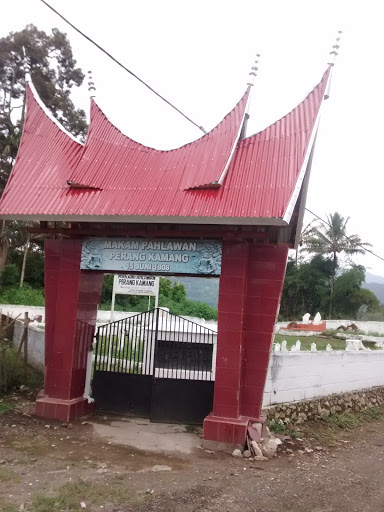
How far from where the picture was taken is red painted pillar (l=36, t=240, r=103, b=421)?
26.1ft

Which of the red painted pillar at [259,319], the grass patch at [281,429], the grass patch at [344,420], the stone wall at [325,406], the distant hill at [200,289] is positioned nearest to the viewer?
the red painted pillar at [259,319]

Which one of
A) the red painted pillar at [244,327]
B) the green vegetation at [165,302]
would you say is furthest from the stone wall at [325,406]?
the green vegetation at [165,302]

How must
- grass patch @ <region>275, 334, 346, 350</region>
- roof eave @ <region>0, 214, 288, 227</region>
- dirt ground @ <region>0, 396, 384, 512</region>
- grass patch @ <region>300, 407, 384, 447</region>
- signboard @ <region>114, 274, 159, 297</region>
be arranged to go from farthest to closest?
grass patch @ <region>275, 334, 346, 350</region> → signboard @ <region>114, 274, 159, 297</region> → grass patch @ <region>300, 407, 384, 447</region> → roof eave @ <region>0, 214, 288, 227</region> → dirt ground @ <region>0, 396, 384, 512</region>

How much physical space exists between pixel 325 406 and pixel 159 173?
6.37m

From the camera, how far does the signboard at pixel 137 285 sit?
14641 mm

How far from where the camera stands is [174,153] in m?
8.55

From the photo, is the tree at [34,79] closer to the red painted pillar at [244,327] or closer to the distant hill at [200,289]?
the red painted pillar at [244,327]

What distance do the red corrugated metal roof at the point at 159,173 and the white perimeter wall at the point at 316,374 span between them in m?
3.60

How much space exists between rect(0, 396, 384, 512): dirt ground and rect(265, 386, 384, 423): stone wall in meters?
1.26

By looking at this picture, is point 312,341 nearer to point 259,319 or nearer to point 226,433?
point 259,319

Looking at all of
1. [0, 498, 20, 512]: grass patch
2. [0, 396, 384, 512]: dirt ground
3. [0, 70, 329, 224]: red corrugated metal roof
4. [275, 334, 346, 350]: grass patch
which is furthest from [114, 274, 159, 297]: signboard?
[0, 498, 20, 512]: grass patch

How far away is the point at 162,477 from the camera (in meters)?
5.83

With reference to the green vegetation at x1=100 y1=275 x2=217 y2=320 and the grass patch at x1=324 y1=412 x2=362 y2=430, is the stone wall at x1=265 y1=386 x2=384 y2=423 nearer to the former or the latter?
the grass patch at x1=324 y1=412 x2=362 y2=430

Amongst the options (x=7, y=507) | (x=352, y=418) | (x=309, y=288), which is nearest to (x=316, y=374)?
(x=352, y=418)
